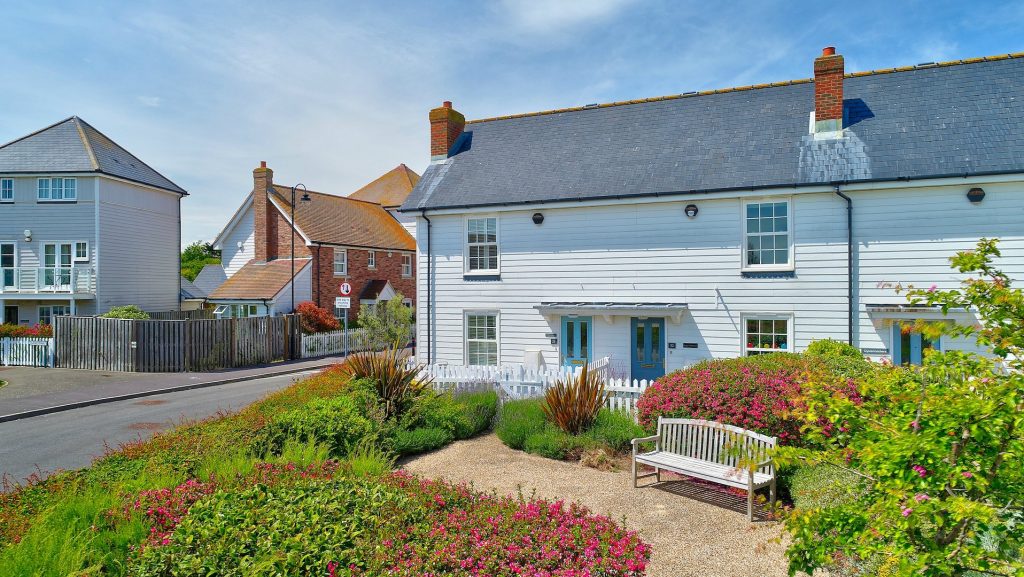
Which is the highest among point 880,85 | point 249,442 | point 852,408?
point 880,85

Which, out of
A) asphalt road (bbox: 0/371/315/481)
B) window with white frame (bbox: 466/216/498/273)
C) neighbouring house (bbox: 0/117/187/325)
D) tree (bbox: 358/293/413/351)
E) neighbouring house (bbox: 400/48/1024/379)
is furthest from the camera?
neighbouring house (bbox: 0/117/187/325)

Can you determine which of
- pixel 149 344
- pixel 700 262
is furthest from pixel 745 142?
pixel 149 344

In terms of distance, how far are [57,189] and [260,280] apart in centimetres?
1016

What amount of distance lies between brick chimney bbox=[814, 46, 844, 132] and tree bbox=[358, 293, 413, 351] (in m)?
17.5

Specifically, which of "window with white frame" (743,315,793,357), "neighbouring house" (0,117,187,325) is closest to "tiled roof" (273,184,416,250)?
"neighbouring house" (0,117,187,325)

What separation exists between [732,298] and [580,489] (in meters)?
8.59

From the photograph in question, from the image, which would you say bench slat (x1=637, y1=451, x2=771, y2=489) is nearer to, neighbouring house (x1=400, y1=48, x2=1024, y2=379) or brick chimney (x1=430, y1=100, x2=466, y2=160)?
neighbouring house (x1=400, y1=48, x2=1024, y2=379)

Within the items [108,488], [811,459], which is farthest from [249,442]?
[811,459]

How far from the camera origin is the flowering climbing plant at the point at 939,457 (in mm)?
3041

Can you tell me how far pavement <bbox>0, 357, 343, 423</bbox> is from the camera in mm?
16109

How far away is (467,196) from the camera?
18.3 m

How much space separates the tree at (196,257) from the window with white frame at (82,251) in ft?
136

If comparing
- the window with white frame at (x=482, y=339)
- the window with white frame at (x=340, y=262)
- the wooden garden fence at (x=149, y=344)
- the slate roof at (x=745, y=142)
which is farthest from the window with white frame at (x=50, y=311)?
→ the window with white frame at (x=482, y=339)

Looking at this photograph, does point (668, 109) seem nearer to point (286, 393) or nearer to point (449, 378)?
point (449, 378)
